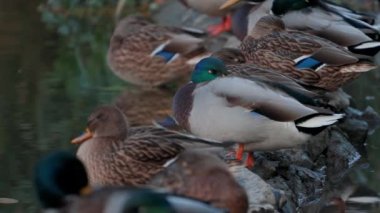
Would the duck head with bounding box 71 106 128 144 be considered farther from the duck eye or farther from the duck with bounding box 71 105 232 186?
the duck eye

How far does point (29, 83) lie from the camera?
10.9 meters

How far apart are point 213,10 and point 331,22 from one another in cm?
372

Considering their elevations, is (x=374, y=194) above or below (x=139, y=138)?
below

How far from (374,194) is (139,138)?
208cm

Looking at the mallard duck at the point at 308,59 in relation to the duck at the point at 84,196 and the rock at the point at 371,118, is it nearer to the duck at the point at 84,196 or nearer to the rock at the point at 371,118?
the rock at the point at 371,118

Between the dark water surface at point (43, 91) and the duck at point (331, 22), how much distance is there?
78cm

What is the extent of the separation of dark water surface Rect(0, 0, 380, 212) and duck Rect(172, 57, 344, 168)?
98 centimetres

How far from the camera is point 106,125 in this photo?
649 centimetres

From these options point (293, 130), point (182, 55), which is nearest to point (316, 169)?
point (293, 130)

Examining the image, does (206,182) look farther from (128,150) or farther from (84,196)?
(84,196)

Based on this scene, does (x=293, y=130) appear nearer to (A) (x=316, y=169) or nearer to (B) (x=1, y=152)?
(A) (x=316, y=169)

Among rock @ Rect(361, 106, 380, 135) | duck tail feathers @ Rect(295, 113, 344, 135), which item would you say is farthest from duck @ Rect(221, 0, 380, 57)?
duck tail feathers @ Rect(295, 113, 344, 135)

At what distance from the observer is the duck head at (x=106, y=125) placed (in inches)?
255

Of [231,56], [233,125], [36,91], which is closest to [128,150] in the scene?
[233,125]
